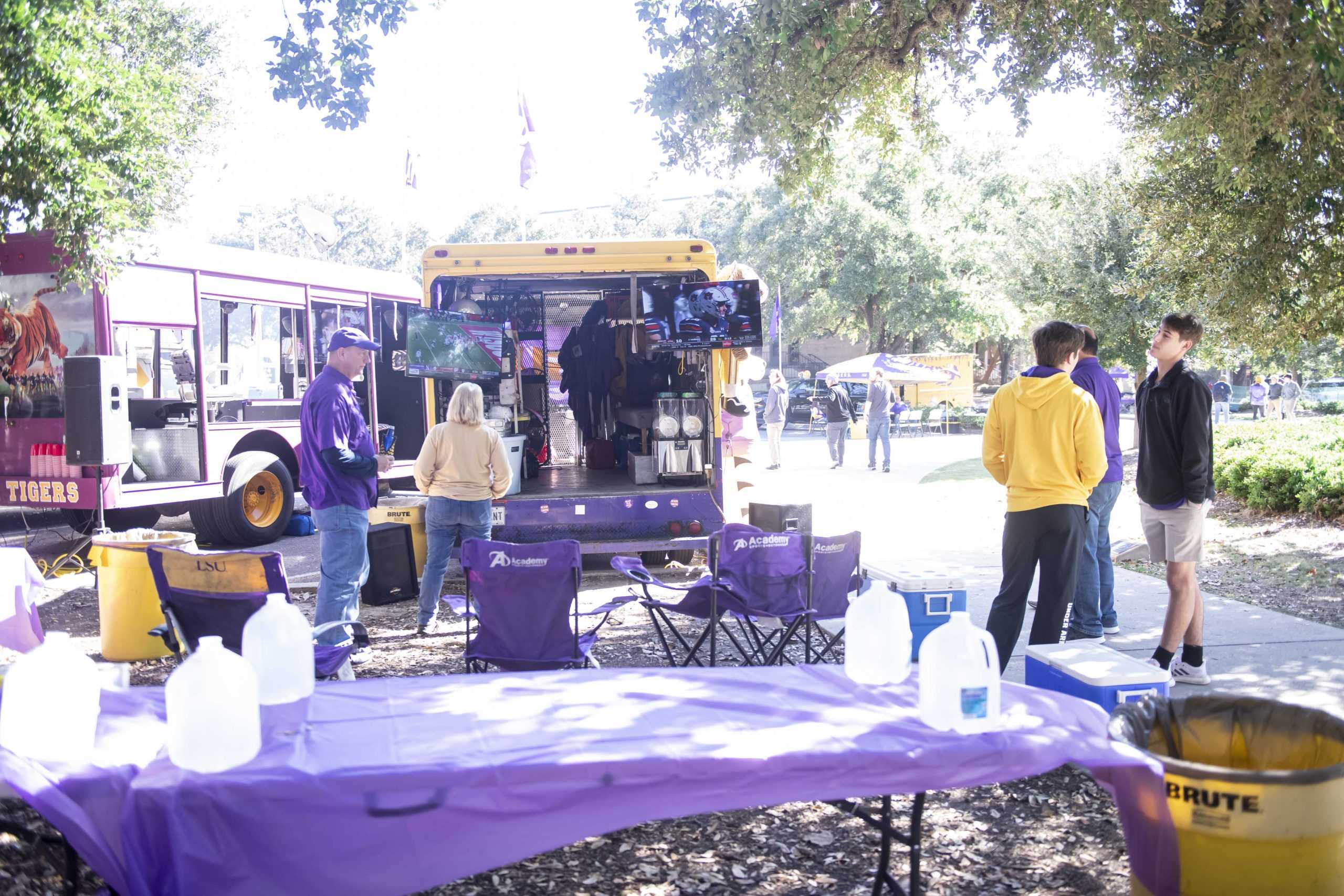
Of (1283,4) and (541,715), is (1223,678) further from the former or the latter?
(541,715)

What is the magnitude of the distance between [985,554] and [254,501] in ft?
23.6

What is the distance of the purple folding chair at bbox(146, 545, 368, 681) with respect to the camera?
397 centimetres

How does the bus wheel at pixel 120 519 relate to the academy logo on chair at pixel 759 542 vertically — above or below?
below

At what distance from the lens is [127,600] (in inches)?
244

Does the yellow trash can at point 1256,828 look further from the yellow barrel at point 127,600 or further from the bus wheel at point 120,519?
the bus wheel at point 120,519

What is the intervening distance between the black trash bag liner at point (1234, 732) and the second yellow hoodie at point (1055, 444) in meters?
1.81

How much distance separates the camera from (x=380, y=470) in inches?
232

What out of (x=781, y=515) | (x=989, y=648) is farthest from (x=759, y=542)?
(x=989, y=648)

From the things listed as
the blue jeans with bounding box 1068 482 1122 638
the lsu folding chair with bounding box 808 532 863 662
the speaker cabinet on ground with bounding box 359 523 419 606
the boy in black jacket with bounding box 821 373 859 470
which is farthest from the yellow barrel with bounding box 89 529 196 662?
the boy in black jacket with bounding box 821 373 859 470

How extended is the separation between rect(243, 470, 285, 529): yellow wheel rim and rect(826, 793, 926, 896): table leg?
29.3ft

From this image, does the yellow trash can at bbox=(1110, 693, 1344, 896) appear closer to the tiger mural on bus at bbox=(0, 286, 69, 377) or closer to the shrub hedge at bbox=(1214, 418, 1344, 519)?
the shrub hedge at bbox=(1214, 418, 1344, 519)

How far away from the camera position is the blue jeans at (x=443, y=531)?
670 cm

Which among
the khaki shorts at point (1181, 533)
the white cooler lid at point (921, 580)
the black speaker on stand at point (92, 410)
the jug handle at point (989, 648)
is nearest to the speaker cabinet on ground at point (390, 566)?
the black speaker on stand at point (92, 410)

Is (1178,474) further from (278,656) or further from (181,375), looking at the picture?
(181,375)
